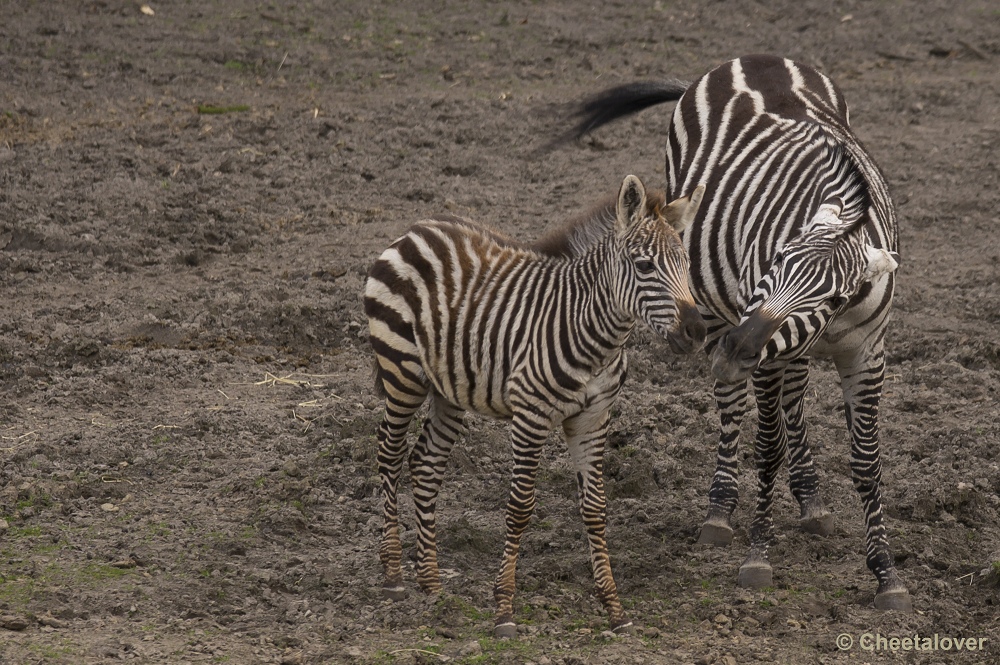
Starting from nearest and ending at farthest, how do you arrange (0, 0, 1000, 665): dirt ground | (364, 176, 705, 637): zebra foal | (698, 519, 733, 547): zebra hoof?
(364, 176, 705, 637): zebra foal < (0, 0, 1000, 665): dirt ground < (698, 519, 733, 547): zebra hoof

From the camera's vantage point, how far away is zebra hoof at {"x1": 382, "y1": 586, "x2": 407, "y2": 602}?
6098 millimetres

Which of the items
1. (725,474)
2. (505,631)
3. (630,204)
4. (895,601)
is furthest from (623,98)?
(505,631)

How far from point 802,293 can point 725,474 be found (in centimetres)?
181

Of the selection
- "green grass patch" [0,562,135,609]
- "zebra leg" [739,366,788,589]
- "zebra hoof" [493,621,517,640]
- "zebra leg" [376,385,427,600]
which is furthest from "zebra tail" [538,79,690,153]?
"green grass patch" [0,562,135,609]

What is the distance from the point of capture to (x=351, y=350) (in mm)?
8875

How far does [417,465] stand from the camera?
6254mm

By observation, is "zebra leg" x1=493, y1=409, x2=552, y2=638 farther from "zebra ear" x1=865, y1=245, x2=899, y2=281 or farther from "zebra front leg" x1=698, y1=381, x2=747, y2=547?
"zebra ear" x1=865, y1=245, x2=899, y2=281

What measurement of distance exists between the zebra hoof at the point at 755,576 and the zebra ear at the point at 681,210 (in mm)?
1917

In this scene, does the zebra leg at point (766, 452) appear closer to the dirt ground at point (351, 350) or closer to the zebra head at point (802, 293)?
the dirt ground at point (351, 350)

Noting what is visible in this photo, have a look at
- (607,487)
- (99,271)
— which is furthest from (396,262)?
(99,271)

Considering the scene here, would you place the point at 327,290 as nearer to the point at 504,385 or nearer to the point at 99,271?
the point at 99,271

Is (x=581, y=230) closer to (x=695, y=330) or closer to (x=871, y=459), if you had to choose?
(x=695, y=330)

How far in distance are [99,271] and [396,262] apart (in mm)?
4518

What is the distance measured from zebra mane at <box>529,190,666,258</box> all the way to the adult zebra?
66 centimetres
